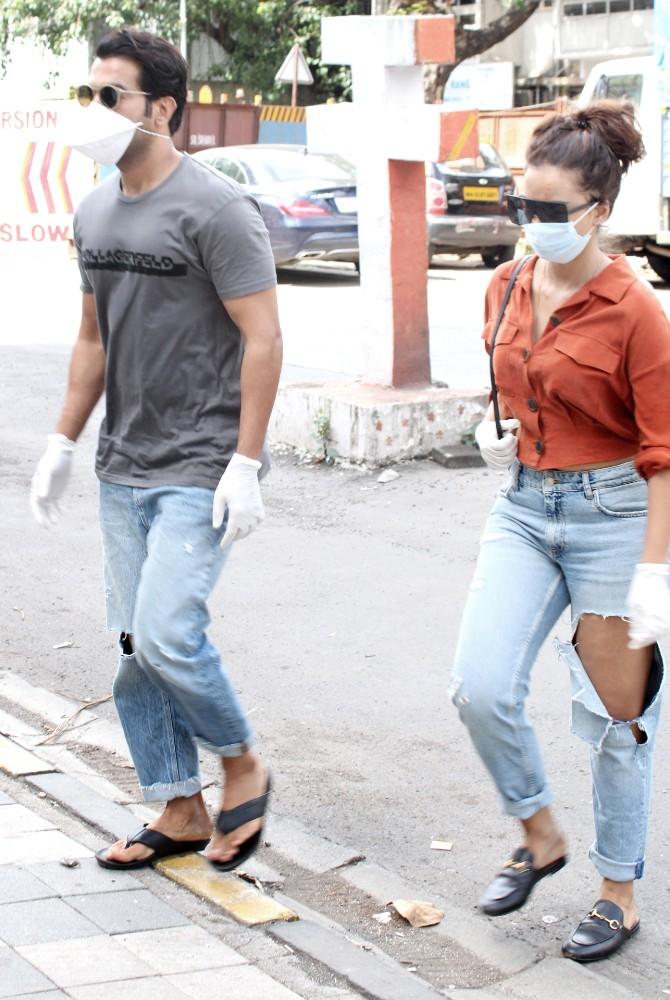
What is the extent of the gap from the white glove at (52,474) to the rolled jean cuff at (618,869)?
1709mm

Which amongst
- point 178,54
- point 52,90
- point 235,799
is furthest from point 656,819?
point 52,90

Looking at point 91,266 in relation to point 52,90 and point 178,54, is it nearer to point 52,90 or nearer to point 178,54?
point 178,54

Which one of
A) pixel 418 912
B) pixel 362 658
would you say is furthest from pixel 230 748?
pixel 362 658

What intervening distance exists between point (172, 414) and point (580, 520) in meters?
1.03

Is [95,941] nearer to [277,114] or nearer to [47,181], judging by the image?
[47,181]

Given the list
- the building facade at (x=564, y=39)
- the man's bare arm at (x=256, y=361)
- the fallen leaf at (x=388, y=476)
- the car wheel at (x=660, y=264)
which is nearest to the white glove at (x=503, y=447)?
the man's bare arm at (x=256, y=361)

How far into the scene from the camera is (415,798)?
4.48 m

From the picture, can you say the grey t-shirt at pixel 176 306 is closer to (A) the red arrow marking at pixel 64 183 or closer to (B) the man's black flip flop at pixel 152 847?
(B) the man's black flip flop at pixel 152 847

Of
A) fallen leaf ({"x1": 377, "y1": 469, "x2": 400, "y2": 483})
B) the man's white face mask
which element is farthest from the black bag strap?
fallen leaf ({"x1": 377, "y1": 469, "x2": 400, "y2": 483})

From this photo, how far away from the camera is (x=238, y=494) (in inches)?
141

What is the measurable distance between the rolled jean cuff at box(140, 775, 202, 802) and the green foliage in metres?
29.2

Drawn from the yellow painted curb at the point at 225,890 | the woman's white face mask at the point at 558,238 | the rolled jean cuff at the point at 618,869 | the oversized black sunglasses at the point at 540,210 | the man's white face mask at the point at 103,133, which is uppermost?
the man's white face mask at the point at 103,133

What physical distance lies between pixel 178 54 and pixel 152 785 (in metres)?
1.83

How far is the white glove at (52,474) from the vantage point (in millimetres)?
4074
